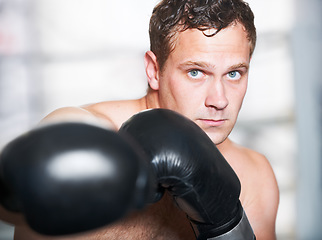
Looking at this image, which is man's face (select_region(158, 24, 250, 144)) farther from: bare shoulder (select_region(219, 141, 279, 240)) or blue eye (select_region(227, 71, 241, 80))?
bare shoulder (select_region(219, 141, 279, 240))

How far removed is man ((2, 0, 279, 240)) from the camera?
38.9 inches

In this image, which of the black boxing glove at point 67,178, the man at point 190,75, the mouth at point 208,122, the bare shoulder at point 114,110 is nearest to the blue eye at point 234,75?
the man at point 190,75

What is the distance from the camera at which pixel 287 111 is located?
228cm

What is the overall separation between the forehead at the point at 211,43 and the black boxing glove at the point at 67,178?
51cm

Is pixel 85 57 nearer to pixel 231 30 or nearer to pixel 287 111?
pixel 287 111

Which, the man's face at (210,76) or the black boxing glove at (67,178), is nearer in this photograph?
the black boxing glove at (67,178)

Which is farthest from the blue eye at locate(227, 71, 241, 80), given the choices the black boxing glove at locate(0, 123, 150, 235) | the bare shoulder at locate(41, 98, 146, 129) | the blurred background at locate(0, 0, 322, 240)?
the blurred background at locate(0, 0, 322, 240)

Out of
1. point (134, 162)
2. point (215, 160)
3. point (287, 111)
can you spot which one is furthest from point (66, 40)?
point (134, 162)

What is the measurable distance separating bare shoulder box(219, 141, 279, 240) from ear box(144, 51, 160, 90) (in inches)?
11.5

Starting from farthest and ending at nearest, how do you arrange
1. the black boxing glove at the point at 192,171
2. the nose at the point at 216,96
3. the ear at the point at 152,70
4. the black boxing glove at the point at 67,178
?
the ear at the point at 152,70
the nose at the point at 216,96
the black boxing glove at the point at 192,171
the black boxing glove at the point at 67,178

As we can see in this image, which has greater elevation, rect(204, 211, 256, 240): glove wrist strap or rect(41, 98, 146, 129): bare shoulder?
rect(41, 98, 146, 129): bare shoulder

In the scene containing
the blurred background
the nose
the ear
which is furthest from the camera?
the blurred background

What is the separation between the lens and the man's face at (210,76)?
3.23ft

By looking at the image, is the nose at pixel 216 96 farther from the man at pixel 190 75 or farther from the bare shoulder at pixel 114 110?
the bare shoulder at pixel 114 110
